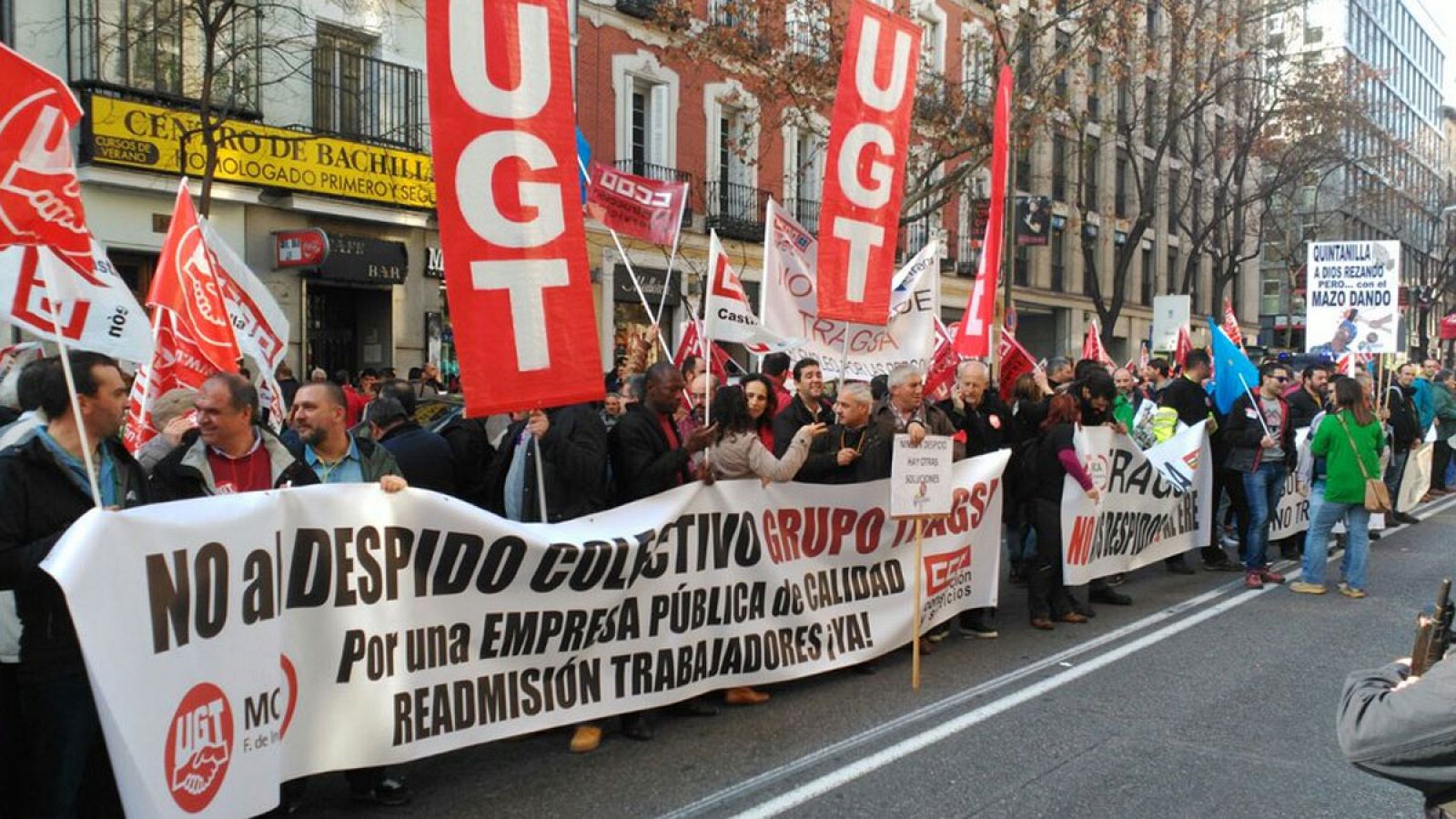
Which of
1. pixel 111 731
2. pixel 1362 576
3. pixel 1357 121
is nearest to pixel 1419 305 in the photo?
pixel 1357 121

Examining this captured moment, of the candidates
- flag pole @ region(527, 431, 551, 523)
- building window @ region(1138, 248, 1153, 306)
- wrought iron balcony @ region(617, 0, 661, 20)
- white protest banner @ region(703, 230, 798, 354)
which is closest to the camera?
flag pole @ region(527, 431, 551, 523)

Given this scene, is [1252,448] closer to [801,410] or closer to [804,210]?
[801,410]

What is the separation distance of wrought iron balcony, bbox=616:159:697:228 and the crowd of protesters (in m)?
12.1

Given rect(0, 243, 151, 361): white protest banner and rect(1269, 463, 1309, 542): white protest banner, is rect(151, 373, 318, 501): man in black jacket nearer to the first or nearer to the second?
rect(0, 243, 151, 361): white protest banner

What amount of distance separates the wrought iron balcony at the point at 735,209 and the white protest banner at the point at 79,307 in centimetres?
1899

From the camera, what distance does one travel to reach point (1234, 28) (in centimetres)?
2206

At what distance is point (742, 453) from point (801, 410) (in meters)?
1.39

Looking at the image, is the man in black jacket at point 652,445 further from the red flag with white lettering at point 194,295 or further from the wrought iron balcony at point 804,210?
the wrought iron balcony at point 804,210

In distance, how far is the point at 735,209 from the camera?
26.5 meters

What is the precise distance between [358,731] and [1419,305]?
58.7 metres

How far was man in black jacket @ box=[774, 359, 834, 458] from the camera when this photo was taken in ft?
24.3

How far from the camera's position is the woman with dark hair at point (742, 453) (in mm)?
6227

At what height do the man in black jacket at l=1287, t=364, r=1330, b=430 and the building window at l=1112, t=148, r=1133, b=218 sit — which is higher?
the building window at l=1112, t=148, r=1133, b=218

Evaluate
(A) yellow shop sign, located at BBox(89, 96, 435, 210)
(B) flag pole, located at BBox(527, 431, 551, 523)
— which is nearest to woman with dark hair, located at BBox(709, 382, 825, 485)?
(B) flag pole, located at BBox(527, 431, 551, 523)
